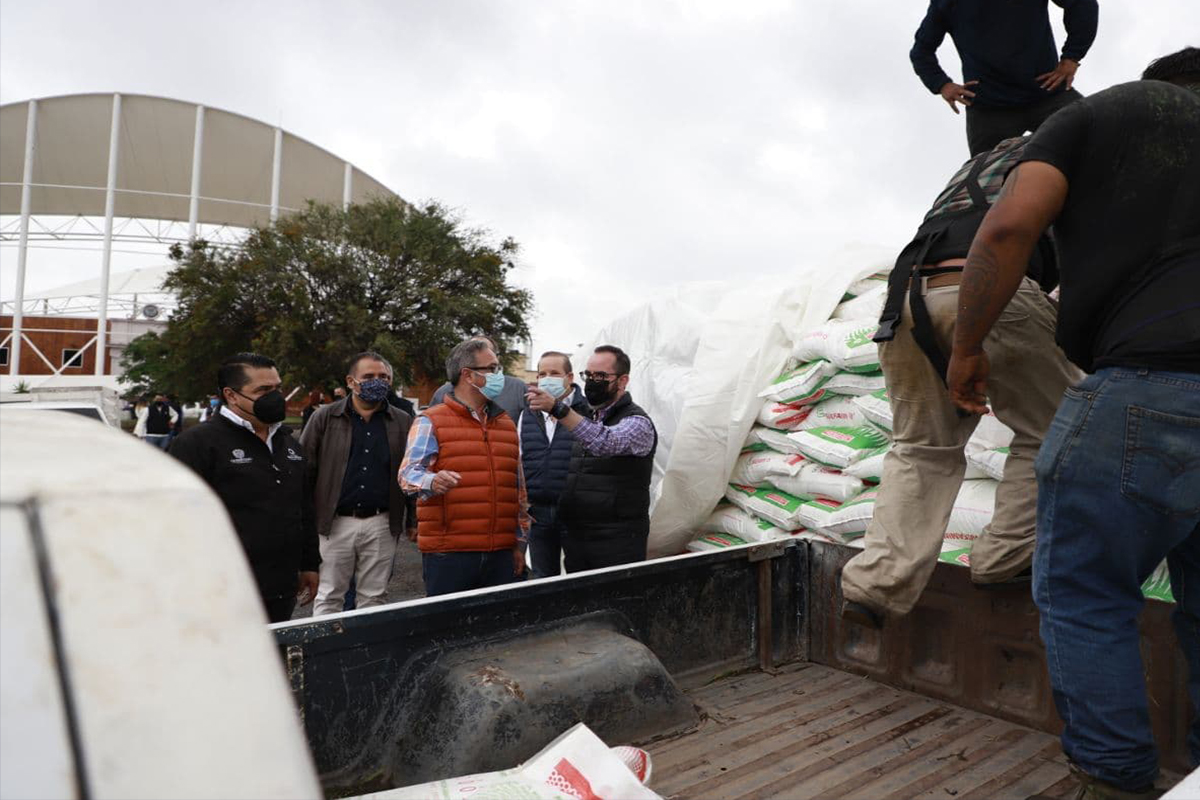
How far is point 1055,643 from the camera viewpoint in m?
1.55

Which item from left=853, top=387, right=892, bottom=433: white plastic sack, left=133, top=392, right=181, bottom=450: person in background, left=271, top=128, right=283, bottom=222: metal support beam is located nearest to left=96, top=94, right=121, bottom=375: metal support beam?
left=271, top=128, right=283, bottom=222: metal support beam

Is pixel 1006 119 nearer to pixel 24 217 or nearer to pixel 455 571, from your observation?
pixel 455 571

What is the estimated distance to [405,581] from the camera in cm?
661

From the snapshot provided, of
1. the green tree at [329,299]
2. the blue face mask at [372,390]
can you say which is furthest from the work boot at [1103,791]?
the green tree at [329,299]

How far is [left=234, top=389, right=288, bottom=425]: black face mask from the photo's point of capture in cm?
329

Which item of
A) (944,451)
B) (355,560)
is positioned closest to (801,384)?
(944,451)

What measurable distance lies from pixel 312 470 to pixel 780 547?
2.37 metres

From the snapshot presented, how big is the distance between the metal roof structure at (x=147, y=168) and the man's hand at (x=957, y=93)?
26758 millimetres

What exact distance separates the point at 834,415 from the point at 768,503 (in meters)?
0.53

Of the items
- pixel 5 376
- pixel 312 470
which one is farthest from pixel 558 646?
pixel 5 376

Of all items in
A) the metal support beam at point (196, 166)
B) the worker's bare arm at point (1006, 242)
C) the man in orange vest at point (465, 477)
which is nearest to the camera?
the worker's bare arm at point (1006, 242)

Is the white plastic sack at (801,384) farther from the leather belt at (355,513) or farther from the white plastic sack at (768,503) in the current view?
the leather belt at (355,513)

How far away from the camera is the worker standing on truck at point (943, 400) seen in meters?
2.27

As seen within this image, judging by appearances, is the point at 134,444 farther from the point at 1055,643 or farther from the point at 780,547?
the point at 780,547
